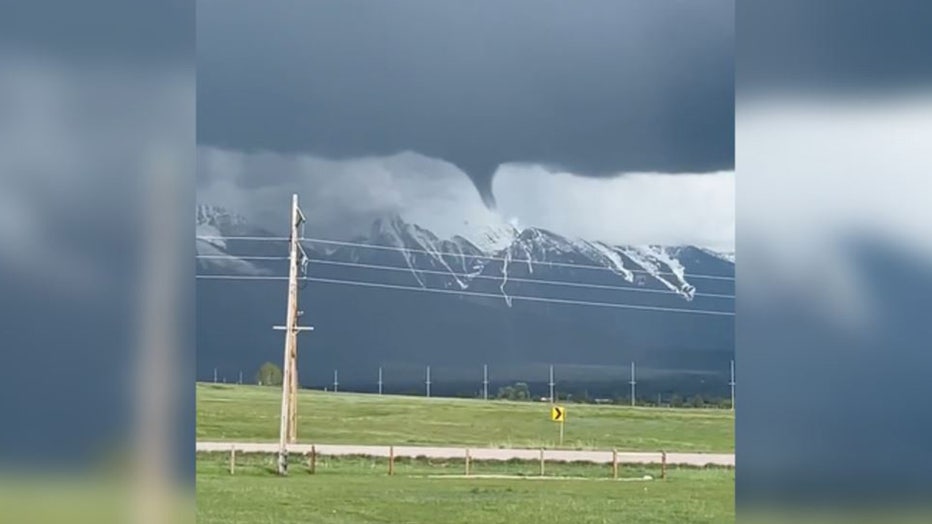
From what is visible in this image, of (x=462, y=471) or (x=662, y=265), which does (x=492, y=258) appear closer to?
(x=662, y=265)

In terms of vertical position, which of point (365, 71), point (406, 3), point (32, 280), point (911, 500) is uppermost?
point (406, 3)

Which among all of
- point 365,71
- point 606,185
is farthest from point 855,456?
point 365,71

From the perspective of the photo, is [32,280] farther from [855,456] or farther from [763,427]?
[855,456]

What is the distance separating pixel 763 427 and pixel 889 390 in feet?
1.41

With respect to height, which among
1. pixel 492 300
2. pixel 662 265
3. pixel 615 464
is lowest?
pixel 615 464

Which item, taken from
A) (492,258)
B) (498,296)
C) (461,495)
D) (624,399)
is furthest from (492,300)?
(461,495)

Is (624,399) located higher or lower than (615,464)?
higher

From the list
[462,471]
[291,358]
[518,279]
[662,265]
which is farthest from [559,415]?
[291,358]

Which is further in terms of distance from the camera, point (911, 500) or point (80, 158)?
point (911, 500)

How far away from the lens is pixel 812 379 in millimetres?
3680

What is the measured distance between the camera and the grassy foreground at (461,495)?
12.0ft

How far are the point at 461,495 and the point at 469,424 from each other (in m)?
0.24

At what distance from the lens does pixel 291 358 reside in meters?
3.66

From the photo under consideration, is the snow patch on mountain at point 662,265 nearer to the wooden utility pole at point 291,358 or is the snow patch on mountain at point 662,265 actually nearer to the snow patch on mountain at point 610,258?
the snow patch on mountain at point 610,258
